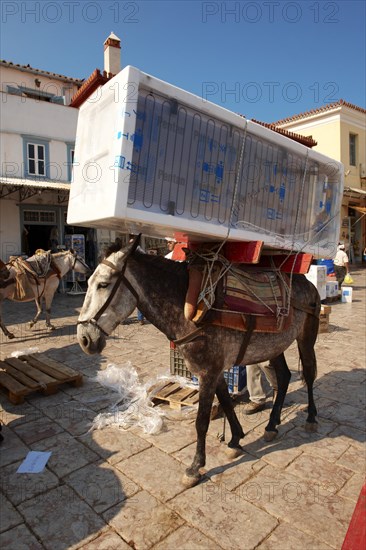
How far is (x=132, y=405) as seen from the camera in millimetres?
4426

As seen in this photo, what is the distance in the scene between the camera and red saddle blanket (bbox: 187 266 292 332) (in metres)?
3.05

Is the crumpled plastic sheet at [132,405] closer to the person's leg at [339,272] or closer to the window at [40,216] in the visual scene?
the person's leg at [339,272]

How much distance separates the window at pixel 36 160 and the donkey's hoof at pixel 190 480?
15.1 m

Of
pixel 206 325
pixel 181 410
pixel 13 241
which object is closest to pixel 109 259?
pixel 206 325

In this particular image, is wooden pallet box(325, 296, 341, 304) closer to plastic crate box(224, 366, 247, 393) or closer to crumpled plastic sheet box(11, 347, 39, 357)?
plastic crate box(224, 366, 247, 393)

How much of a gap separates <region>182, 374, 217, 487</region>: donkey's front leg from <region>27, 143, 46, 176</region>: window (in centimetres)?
1485

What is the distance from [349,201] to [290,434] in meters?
23.6

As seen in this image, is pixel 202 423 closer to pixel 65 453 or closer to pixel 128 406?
pixel 65 453

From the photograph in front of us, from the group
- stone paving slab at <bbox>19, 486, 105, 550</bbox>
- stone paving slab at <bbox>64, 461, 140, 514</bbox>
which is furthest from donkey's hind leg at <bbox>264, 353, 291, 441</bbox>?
stone paving slab at <bbox>19, 486, 105, 550</bbox>

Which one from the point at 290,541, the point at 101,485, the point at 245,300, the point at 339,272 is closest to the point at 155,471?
the point at 101,485

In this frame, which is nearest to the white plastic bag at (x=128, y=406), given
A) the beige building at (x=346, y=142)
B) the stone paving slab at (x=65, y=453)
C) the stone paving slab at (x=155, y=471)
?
the stone paving slab at (x=65, y=453)

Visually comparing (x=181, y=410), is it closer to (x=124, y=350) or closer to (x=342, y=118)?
(x=124, y=350)

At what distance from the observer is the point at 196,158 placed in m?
2.71

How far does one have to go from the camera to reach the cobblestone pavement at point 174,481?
2.58 m
